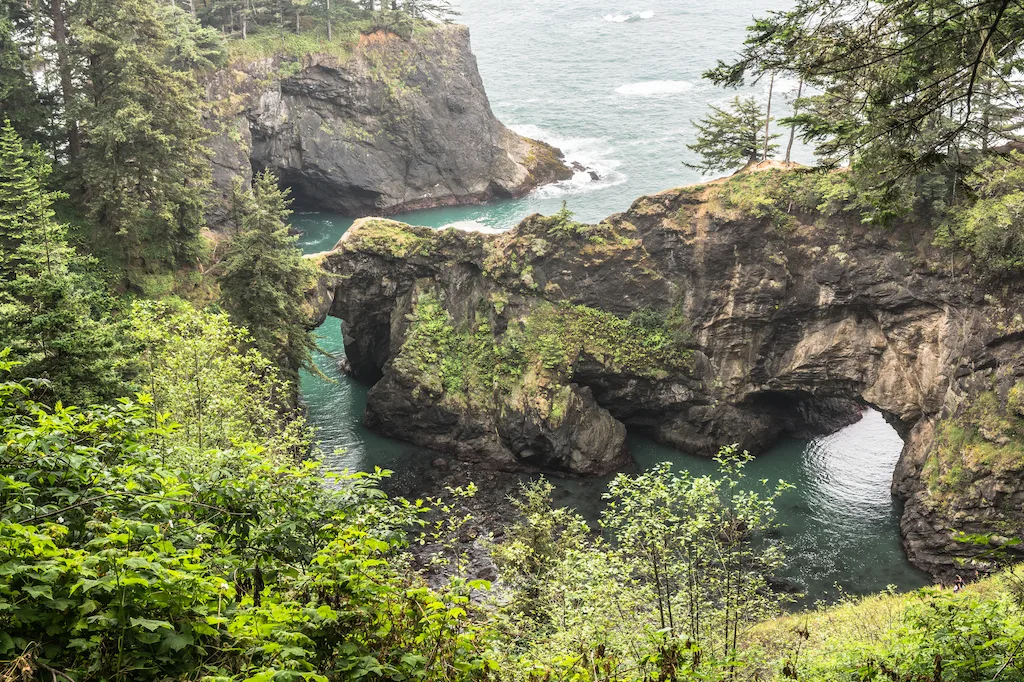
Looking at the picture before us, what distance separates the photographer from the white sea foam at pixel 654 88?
7475 cm

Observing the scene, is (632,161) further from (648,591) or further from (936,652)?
(936,652)

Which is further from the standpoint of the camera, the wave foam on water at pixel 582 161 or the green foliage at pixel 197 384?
the wave foam on water at pixel 582 161

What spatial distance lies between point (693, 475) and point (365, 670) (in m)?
30.7

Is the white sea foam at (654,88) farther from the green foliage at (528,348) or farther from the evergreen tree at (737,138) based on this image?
the green foliage at (528,348)

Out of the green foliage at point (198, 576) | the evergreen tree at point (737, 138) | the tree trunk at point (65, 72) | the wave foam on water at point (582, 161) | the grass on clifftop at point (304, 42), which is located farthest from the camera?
the wave foam on water at point (582, 161)

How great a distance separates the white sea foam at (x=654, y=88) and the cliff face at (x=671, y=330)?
A: 42993 millimetres

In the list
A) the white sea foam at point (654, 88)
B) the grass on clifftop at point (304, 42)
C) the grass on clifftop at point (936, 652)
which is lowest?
the grass on clifftop at point (936, 652)

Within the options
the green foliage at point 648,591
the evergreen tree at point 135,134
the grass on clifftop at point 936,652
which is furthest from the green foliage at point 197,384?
the grass on clifftop at point 936,652

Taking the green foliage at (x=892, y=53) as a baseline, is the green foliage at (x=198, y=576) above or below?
below

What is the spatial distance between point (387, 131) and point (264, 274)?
41.5 metres

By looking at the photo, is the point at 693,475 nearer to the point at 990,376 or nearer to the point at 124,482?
the point at 990,376

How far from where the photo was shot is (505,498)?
33375mm

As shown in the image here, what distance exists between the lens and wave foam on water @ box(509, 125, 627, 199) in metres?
63.8

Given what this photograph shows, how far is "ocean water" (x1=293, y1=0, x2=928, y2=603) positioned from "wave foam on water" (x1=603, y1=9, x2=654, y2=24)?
0.87ft
